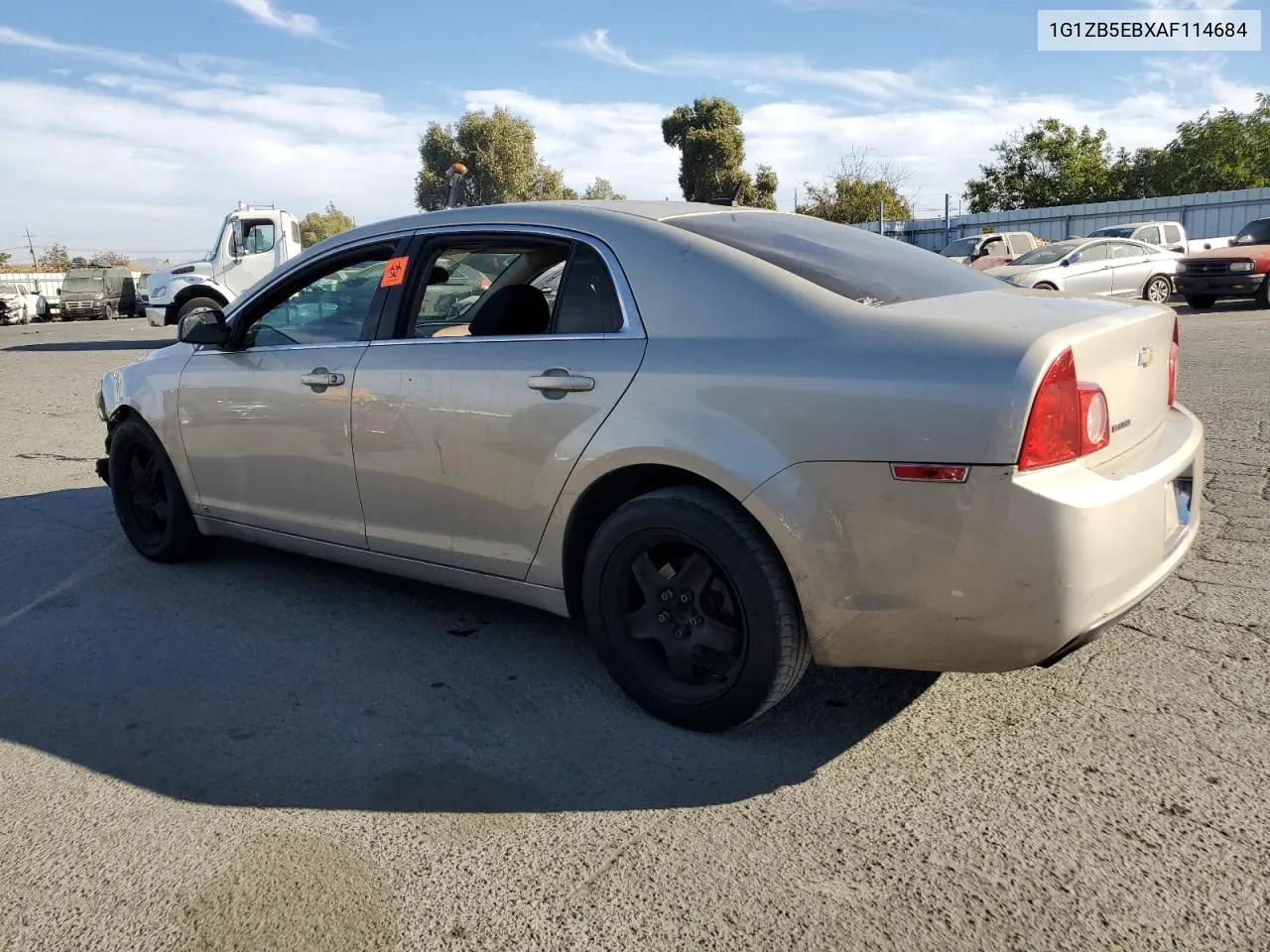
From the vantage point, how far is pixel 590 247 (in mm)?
3469

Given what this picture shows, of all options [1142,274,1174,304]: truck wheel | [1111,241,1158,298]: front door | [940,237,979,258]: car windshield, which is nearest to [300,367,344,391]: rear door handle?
[1111,241,1158,298]: front door

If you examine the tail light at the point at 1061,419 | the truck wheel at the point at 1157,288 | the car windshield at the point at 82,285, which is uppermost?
the car windshield at the point at 82,285

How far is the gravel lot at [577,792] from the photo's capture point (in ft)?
7.63

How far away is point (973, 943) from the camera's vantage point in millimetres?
2191

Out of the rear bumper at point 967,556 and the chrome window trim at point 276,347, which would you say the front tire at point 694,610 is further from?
the chrome window trim at point 276,347

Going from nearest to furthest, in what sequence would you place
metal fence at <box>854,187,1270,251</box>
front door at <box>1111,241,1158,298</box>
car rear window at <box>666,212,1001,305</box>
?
car rear window at <box>666,212,1001,305</box>
front door at <box>1111,241,1158,298</box>
metal fence at <box>854,187,1270,251</box>

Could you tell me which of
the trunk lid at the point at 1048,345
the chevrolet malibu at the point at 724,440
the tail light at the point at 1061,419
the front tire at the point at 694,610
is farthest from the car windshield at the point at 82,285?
the tail light at the point at 1061,419

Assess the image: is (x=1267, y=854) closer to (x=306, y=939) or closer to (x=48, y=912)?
(x=306, y=939)

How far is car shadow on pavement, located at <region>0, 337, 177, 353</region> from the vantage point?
20.4 metres

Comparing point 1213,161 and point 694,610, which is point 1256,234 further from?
point 1213,161

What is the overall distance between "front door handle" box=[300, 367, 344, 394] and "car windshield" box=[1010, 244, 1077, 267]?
1720 centimetres

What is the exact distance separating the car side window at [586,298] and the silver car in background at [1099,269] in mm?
15881

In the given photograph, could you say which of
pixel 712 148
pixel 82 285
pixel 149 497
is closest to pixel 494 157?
pixel 712 148

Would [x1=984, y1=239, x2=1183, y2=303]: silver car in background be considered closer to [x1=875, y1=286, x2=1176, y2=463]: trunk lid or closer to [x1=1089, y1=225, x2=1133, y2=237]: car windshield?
[x1=1089, y1=225, x2=1133, y2=237]: car windshield
